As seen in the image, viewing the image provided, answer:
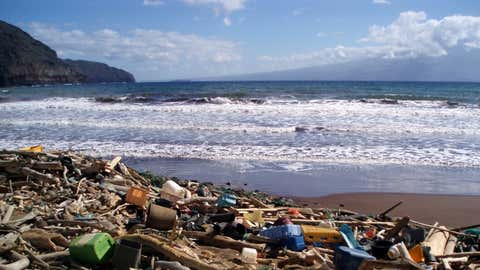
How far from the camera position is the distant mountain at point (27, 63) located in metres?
A: 82.8

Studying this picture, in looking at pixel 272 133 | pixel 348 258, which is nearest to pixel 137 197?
pixel 348 258

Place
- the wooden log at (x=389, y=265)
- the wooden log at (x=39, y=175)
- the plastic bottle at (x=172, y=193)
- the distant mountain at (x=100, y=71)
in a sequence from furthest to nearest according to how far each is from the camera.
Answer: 1. the distant mountain at (x=100, y=71)
2. the wooden log at (x=39, y=175)
3. the plastic bottle at (x=172, y=193)
4. the wooden log at (x=389, y=265)

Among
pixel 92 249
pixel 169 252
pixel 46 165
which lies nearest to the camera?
pixel 92 249

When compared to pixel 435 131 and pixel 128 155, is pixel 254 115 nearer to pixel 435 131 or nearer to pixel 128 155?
pixel 435 131

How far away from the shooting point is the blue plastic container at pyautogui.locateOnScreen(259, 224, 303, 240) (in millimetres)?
4957

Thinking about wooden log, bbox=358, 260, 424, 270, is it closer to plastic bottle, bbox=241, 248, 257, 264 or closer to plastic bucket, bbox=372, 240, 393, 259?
plastic bucket, bbox=372, 240, 393, 259

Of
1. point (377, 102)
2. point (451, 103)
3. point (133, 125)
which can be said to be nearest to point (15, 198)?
point (133, 125)

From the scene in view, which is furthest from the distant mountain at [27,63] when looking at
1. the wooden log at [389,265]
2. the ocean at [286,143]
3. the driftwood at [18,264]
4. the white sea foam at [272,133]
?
the wooden log at [389,265]

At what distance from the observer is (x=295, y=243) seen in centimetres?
485

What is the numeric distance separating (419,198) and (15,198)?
7737 mm

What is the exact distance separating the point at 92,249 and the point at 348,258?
96.9 inches

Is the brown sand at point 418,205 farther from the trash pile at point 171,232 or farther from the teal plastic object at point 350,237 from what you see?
the teal plastic object at point 350,237

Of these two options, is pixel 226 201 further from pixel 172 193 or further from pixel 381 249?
pixel 381 249

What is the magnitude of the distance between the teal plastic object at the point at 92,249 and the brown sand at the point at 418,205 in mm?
5178
